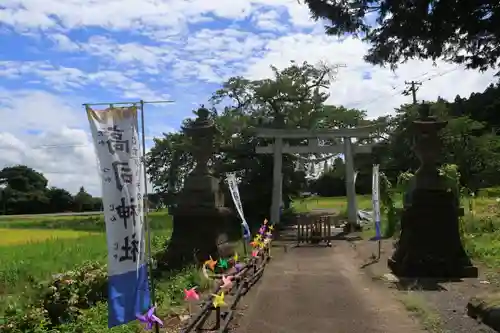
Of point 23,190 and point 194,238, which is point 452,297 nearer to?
point 194,238

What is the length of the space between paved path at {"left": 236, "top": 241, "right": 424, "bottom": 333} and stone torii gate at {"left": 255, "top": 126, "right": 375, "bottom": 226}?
35.9ft

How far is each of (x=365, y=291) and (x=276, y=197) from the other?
48.9 ft

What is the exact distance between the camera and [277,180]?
25125 millimetres

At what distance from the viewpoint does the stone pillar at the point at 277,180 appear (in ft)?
81.9

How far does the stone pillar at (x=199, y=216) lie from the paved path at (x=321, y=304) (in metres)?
1.62

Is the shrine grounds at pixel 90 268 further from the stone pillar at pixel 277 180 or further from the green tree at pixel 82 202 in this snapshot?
the green tree at pixel 82 202

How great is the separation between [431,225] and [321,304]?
395 centimetres

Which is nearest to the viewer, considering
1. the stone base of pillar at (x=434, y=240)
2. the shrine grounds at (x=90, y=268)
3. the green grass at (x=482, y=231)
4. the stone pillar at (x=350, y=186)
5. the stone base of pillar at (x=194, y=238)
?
the shrine grounds at (x=90, y=268)

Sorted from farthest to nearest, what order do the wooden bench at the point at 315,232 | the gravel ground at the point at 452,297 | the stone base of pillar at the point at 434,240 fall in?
the wooden bench at the point at 315,232 → the stone base of pillar at the point at 434,240 → the gravel ground at the point at 452,297

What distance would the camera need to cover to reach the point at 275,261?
14.9 metres

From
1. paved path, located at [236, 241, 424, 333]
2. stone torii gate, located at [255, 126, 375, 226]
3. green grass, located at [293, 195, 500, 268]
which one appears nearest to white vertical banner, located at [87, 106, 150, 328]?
paved path, located at [236, 241, 424, 333]

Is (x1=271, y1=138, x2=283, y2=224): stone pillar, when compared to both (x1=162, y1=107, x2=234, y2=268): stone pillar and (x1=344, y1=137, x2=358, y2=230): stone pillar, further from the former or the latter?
(x1=162, y1=107, x2=234, y2=268): stone pillar

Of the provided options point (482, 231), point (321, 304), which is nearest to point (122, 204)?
point (321, 304)

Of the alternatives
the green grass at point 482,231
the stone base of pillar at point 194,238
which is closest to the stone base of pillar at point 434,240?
the green grass at point 482,231
